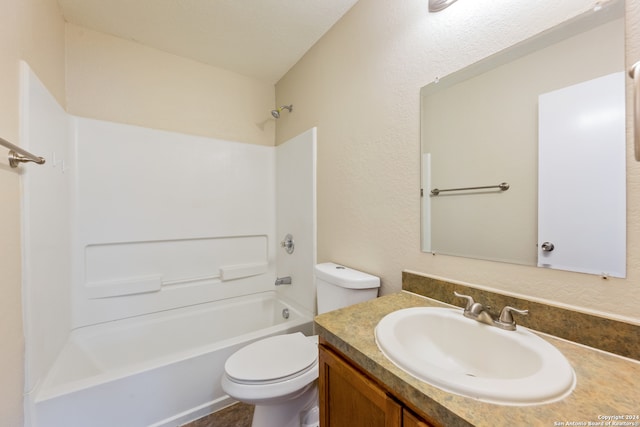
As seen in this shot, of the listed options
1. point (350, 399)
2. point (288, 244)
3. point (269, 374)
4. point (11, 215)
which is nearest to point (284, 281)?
point (288, 244)

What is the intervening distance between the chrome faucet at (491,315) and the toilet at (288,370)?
0.47m

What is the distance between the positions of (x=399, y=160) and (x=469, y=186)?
329 mm

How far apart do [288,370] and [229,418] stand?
661mm

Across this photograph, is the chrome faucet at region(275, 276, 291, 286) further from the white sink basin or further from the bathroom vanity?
the white sink basin

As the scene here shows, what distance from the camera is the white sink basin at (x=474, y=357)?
474mm

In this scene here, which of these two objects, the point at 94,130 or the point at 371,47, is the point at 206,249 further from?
the point at 371,47

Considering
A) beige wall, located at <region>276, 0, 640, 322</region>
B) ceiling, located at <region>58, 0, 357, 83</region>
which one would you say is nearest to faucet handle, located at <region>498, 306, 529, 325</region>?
beige wall, located at <region>276, 0, 640, 322</region>

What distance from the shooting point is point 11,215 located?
0.93 meters

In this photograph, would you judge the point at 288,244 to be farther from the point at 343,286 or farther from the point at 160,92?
the point at 160,92

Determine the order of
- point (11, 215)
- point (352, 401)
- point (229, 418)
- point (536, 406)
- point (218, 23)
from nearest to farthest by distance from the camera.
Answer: point (536, 406) → point (352, 401) → point (11, 215) → point (229, 418) → point (218, 23)

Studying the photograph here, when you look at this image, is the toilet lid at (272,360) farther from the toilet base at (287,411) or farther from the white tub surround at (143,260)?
the white tub surround at (143,260)

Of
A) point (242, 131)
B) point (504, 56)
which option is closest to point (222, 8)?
point (242, 131)

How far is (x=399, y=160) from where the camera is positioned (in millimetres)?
1159

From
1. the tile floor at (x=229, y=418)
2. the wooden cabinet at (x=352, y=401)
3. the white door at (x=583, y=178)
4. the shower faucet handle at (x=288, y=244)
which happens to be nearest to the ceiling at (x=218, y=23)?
the white door at (x=583, y=178)
